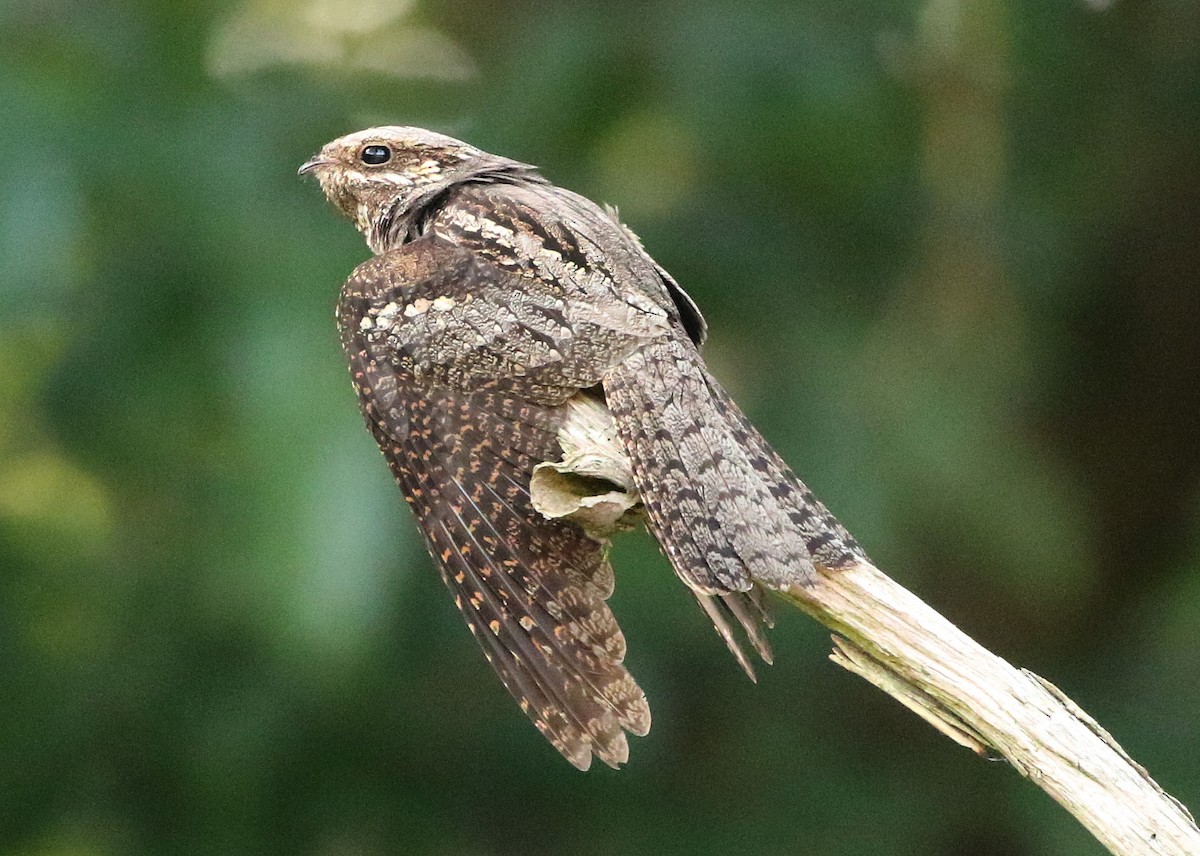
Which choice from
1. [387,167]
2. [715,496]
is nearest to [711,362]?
[387,167]

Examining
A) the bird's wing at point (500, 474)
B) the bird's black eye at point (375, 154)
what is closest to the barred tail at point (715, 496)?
the bird's wing at point (500, 474)

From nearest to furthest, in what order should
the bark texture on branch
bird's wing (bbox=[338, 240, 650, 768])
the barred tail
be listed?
the bark texture on branch
the barred tail
bird's wing (bbox=[338, 240, 650, 768])

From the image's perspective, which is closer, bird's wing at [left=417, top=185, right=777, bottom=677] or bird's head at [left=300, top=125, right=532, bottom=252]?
bird's wing at [left=417, top=185, right=777, bottom=677]

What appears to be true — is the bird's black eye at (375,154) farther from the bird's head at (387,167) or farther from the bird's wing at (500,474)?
the bird's wing at (500,474)

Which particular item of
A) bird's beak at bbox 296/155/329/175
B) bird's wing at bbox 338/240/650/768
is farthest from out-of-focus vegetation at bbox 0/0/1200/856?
bird's wing at bbox 338/240/650/768

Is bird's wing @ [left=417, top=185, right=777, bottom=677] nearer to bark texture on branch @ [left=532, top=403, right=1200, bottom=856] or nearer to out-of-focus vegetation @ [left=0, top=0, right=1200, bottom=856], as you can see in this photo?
bark texture on branch @ [left=532, top=403, right=1200, bottom=856]

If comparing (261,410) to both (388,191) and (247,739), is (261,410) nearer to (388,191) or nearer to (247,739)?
(388,191)
